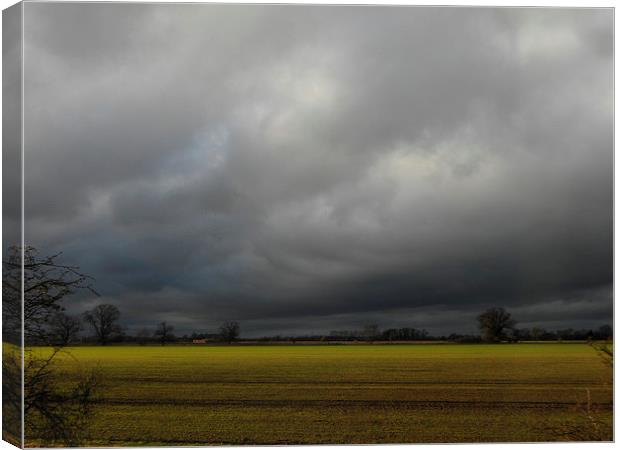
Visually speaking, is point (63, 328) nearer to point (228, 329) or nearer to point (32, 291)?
point (32, 291)

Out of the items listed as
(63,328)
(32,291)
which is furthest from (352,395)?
(32,291)

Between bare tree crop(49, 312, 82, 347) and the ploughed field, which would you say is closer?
bare tree crop(49, 312, 82, 347)

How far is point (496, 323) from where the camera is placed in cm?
→ 1020

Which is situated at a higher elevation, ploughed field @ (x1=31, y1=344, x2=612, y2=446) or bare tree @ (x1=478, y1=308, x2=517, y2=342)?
bare tree @ (x1=478, y1=308, x2=517, y2=342)

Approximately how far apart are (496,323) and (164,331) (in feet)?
12.4

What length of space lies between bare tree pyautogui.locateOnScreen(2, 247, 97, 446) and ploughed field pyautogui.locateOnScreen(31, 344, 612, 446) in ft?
1.06

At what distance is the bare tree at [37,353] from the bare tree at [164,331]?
36.8 inches

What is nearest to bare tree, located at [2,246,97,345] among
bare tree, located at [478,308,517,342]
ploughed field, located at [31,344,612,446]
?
ploughed field, located at [31,344,612,446]

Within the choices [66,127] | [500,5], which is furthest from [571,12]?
[66,127]

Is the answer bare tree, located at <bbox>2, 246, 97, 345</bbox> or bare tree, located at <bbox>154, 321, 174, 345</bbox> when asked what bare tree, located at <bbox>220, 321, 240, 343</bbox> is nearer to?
bare tree, located at <bbox>154, 321, 174, 345</bbox>

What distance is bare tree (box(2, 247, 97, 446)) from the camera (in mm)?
9250

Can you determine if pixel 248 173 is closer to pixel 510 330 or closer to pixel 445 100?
pixel 445 100

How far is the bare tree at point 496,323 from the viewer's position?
33.3ft

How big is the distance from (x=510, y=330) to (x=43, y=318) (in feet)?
16.9
